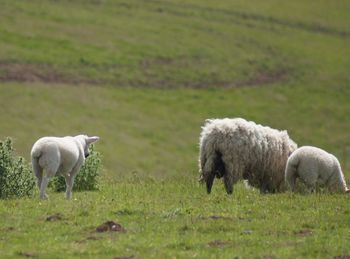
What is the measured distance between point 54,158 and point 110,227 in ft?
12.5

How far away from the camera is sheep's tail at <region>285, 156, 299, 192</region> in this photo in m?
19.2

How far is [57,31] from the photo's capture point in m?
61.4

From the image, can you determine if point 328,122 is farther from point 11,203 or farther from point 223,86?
point 11,203

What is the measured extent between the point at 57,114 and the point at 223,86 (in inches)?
600

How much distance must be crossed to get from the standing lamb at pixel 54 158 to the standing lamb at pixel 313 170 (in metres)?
4.71

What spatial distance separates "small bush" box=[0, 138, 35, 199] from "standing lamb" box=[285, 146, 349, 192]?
584 centimetres

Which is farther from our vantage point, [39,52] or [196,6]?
[196,6]

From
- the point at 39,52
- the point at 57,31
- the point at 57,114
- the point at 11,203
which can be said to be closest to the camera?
the point at 11,203

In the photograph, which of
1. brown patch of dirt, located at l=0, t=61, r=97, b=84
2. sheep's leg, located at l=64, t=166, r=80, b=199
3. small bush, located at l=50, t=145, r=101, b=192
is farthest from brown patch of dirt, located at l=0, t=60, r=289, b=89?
sheep's leg, located at l=64, t=166, r=80, b=199

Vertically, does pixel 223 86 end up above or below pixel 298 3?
below

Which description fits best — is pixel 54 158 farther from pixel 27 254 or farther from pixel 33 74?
pixel 33 74

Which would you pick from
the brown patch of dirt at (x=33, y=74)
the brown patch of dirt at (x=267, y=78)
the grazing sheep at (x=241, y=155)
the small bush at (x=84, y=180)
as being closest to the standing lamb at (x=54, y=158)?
the small bush at (x=84, y=180)

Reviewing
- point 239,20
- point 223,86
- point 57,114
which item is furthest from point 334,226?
point 239,20

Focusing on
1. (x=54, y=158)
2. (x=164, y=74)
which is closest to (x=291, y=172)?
(x=54, y=158)
